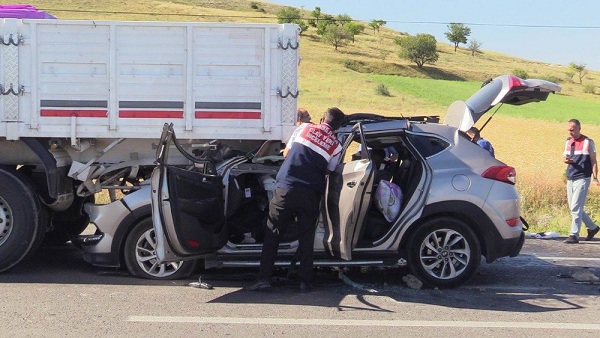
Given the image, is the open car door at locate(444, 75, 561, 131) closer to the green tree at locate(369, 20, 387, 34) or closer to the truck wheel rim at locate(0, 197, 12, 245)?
the truck wheel rim at locate(0, 197, 12, 245)

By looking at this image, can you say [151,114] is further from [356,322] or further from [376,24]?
[376,24]

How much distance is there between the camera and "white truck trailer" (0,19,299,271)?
7.70 meters

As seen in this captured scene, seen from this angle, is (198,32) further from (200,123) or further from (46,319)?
(46,319)

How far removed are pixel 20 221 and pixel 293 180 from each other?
9.03 ft

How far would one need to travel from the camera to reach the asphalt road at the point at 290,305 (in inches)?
238

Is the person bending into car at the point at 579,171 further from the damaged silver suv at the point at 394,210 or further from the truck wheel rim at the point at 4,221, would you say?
the truck wheel rim at the point at 4,221

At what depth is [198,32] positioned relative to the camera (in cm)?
786

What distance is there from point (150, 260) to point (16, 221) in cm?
137

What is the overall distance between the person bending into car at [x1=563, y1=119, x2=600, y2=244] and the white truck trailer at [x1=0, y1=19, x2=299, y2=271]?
4942 millimetres

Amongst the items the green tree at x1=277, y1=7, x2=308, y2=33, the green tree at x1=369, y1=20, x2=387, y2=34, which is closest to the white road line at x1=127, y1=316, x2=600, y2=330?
the green tree at x1=277, y1=7, x2=308, y2=33

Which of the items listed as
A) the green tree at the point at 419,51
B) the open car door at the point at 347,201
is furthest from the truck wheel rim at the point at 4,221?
the green tree at the point at 419,51

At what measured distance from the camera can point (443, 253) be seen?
7555 millimetres

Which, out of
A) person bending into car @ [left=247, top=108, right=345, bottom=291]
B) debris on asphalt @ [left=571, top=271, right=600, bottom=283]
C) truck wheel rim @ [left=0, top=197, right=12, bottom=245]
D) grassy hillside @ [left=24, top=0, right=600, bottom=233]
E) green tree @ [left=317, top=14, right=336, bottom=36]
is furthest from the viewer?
green tree @ [left=317, top=14, right=336, bottom=36]

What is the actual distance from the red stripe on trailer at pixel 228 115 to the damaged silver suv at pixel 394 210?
0.32 meters
